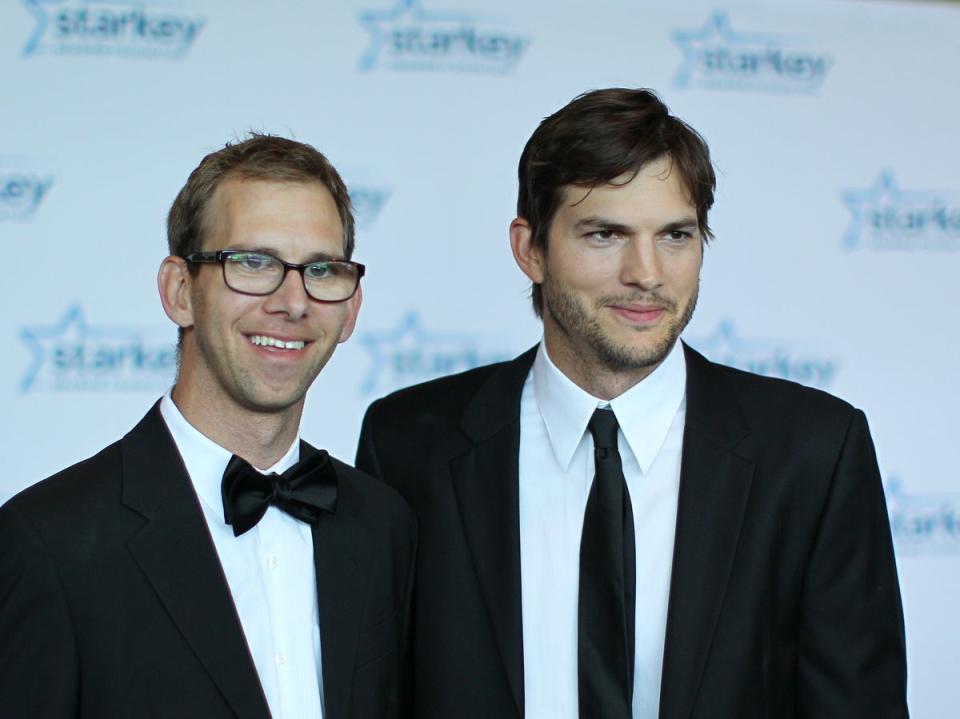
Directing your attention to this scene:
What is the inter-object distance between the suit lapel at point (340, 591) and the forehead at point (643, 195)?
651mm

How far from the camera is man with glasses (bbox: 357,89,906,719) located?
6.37 ft

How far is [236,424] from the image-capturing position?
1799 millimetres

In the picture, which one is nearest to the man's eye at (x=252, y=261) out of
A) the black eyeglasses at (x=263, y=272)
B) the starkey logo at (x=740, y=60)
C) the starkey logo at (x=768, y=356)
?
the black eyeglasses at (x=263, y=272)

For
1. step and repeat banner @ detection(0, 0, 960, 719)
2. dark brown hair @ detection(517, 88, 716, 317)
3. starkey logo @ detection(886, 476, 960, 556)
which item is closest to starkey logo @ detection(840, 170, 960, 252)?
step and repeat banner @ detection(0, 0, 960, 719)

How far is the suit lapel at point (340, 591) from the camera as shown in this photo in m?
1.76

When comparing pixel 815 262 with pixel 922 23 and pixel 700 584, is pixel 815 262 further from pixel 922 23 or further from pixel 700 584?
pixel 700 584

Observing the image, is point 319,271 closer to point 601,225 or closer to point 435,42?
point 601,225

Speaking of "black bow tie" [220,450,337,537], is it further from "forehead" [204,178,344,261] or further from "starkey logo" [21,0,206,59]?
"starkey logo" [21,0,206,59]

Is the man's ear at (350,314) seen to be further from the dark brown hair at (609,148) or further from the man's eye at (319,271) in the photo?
the dark brown hair at (609,148)

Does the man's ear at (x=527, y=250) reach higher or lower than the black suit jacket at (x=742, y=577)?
higher

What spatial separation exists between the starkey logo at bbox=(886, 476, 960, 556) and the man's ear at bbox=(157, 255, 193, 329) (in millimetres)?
2407

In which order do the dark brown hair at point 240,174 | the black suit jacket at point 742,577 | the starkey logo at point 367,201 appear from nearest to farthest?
the dark brown hair at point 240,174, the black suit jacket at point 742,577, the starkey logo at point 367,201

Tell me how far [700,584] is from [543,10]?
1981 millimetres

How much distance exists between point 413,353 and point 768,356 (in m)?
1.04
